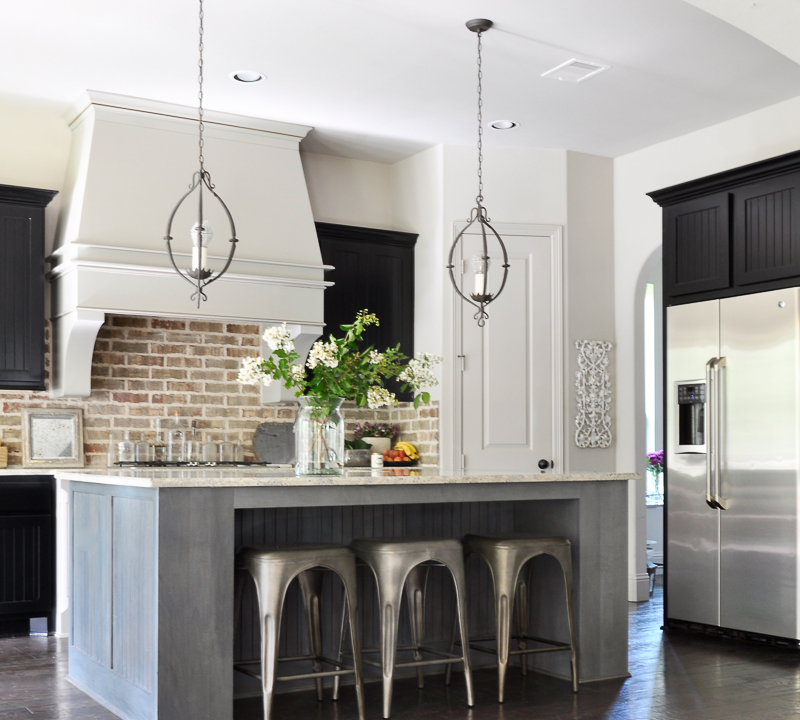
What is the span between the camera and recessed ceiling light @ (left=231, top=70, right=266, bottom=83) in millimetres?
5223

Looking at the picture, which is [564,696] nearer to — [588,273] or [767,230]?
[767,230]

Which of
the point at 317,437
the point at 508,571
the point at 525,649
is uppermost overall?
the point at 317,437

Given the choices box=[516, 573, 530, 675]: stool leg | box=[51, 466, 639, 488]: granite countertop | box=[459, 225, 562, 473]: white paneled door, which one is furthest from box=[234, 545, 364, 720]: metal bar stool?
box=[459, 225, 562, 473]: white paneled door

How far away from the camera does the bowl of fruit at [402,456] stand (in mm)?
6398

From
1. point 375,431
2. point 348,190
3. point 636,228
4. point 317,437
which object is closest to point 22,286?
point 348,190

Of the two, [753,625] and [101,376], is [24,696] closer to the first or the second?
[101,376]

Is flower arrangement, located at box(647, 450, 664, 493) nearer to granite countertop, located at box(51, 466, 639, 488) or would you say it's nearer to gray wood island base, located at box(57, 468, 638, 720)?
gray wood island base, located at box(57, 468, 638, 720)

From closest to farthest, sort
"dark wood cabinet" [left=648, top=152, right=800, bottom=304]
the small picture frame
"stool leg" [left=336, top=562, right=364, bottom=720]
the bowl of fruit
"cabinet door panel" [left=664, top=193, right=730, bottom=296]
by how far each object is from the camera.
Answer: "stool leg" [left=336, top=562, right=364, bottom=720], "dark wood cabinet" [left=648, top=152, right=800, bottom=304], "cabinet door panel" [left=664, top=193, right=730, bottom=296], the small picture frame, the bowl of fruit

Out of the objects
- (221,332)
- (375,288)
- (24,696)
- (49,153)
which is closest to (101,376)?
(221,332)

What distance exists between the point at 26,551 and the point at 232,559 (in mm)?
2440

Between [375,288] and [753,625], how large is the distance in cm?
311

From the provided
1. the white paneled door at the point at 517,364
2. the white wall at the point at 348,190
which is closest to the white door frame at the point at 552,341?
the white paneled door at the point at 517,364

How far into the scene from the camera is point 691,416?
543 cm

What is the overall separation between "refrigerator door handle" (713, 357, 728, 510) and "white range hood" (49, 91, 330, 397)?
237cm
